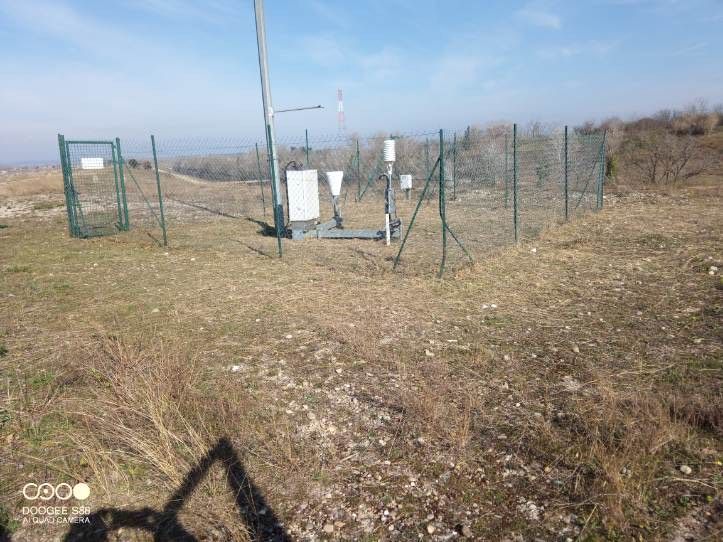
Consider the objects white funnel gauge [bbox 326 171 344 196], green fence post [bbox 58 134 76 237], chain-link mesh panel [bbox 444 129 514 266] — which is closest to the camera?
chain-link mesh panel [bbox 444 129 514 266]

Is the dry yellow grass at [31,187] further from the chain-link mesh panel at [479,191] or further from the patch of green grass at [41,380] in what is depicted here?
the patch of green grass at [41,380]

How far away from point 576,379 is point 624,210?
990 centimetres

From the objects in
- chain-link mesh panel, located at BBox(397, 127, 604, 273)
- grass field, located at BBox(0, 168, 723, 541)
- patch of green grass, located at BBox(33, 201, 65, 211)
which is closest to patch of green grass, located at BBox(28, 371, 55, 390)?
grass field, located at BBox(0, 168, 723, 541)

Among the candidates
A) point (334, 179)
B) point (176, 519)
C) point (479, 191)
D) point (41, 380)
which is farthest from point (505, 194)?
point (176, 519)

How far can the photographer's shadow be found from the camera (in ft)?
8.36

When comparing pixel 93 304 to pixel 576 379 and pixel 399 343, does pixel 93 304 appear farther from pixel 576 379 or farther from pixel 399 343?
pixel 576 379

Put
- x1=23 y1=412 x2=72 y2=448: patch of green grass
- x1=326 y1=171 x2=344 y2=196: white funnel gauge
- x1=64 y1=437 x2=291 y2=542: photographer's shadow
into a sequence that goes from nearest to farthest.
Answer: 1. x1=64 y1=437 x2=291 y2=542: photographer's shadow
2. x1=23 y1=412 x2=72 y2=448: patch of green grass
3. x1=326 y1=171 x2=344 y2=196: white funnel gauge

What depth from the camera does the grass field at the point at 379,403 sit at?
2635mm

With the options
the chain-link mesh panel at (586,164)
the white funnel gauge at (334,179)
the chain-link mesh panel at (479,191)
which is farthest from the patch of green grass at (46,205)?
the chain-link mesh panel at (586,164)

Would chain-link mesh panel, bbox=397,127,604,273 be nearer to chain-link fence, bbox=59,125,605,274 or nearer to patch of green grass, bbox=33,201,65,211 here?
chain-link fence, bbox=59,125,605,274

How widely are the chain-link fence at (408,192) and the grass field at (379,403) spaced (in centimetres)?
231

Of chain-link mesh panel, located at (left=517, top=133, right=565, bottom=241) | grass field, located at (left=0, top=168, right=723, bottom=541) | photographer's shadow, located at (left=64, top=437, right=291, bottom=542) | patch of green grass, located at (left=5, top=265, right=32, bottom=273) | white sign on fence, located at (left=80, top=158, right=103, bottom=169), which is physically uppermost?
white sign on fence, located at (left=80, top=158, right=103, bottom=169)

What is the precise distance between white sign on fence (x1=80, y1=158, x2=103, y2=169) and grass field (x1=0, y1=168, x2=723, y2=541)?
194 inches

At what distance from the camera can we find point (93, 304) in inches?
250
